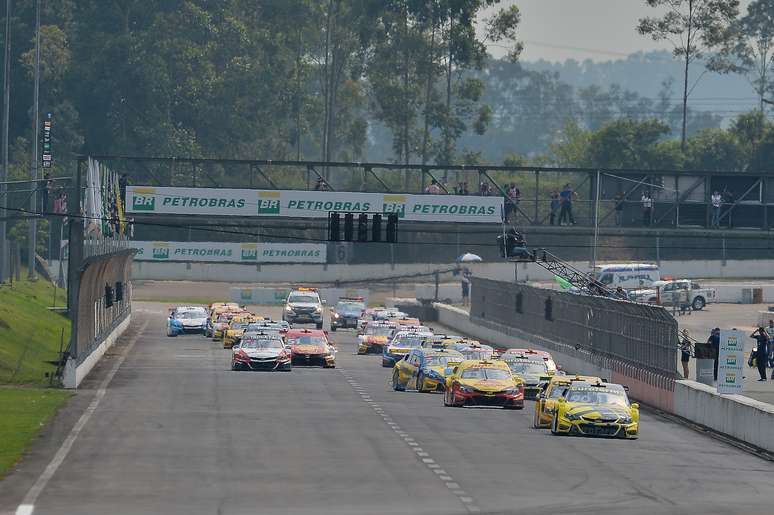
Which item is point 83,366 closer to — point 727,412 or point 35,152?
point 727,412

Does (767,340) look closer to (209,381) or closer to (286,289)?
(209,381)

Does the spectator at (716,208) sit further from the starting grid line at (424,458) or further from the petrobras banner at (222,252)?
the starting grid line at (424,458)

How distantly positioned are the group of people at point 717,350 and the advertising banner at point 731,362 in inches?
207

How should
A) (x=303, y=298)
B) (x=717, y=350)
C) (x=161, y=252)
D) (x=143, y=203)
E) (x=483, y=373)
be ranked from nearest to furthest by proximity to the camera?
1. (x=483, y=373)
2. (x=717, y=350)
3. (x=143, y=203)
4. (x=303, y=298)
5. (x=161, y=252)

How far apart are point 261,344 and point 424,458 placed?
2586 centimetres

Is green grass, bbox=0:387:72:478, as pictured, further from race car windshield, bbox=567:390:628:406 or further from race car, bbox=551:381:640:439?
race car windshield, bbox=567:390:628:406

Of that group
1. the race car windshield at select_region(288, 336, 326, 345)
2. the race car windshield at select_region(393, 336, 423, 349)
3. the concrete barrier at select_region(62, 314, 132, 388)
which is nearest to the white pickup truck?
the race car windshield at select_region(393, 336, 423, 349)

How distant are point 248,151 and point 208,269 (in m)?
28.6

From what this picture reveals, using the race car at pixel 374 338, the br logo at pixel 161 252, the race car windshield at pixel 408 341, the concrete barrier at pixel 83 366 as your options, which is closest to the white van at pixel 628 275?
the br logo at pixel 161 252

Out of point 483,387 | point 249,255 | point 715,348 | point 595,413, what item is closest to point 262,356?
point 483,387

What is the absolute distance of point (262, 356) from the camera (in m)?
53.0

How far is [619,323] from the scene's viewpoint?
48.2 m

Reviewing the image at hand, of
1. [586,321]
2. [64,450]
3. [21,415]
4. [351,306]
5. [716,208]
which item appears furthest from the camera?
[351,306]

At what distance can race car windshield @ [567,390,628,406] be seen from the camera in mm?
33781
